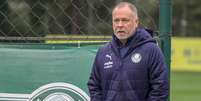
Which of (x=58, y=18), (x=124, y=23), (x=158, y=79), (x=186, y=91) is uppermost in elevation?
(x=186, y=91)

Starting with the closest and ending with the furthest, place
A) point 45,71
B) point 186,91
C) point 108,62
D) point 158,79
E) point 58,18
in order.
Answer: point 158,79
point 108,62
point 45,71
point 58,18
point 186,91

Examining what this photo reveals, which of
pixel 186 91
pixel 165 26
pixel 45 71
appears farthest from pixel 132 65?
pixel 186 91

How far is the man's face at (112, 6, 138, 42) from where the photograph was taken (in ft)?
16.5

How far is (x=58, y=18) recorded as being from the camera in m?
6.04

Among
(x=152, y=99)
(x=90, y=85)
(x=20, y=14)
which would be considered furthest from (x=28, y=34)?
(x=152, y=99)

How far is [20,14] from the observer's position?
6199mm

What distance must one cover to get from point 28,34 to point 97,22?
62 centimetres

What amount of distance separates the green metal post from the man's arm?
0.51 metres

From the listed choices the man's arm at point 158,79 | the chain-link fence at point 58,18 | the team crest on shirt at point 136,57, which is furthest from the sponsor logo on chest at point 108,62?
the chain-link fence at point 58,18

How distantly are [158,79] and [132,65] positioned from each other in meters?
0.22

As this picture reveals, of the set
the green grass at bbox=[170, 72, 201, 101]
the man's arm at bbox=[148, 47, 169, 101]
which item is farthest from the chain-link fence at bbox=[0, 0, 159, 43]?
the green grass at bbox=[170, 72, 201, 101]

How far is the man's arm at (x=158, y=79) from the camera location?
4.94 meters

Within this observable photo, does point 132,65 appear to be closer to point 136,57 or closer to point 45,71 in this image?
point 136,57

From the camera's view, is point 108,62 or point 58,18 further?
point 58,18
